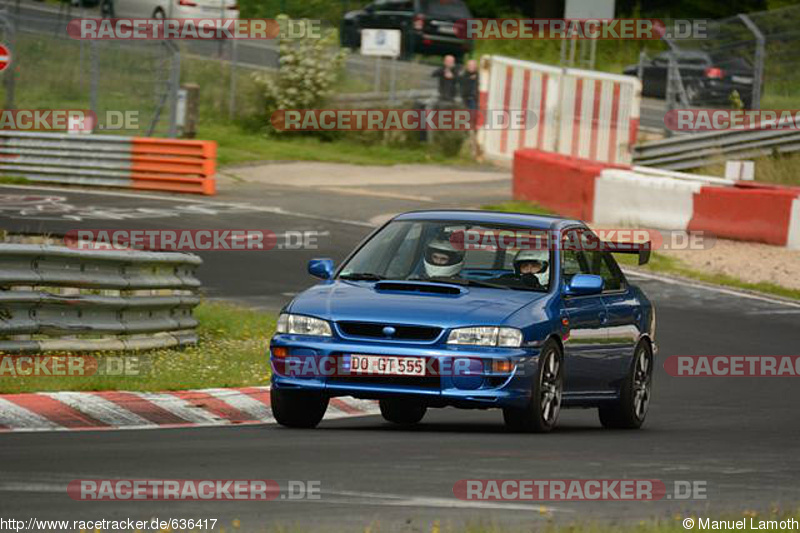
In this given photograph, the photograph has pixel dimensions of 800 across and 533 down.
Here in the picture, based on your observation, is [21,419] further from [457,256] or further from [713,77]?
[713,77]

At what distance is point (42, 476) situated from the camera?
27.2ft

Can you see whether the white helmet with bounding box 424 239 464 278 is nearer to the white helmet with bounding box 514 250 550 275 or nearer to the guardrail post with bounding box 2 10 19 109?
the white helmet with bounding box 514 250 550 275

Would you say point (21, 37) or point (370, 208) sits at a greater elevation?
point (21, 37)

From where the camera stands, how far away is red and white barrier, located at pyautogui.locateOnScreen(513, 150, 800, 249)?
2444 cm

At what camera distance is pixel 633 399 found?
12.6 metres

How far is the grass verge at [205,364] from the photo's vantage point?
477 inches

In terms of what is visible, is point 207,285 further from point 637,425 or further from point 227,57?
point 227,57

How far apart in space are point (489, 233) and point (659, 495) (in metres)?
3.79

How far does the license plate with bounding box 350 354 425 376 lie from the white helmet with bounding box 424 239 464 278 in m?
1.03

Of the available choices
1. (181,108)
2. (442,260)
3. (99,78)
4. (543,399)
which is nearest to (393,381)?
(543,399)

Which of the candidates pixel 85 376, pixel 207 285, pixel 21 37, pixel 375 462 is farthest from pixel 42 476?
pixel 21 37

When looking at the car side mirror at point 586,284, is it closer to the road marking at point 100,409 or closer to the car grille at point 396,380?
the car grille at point 396,380

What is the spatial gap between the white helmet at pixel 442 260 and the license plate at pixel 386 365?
103 cm

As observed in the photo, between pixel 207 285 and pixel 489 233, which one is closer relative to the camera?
pixel 489 233
